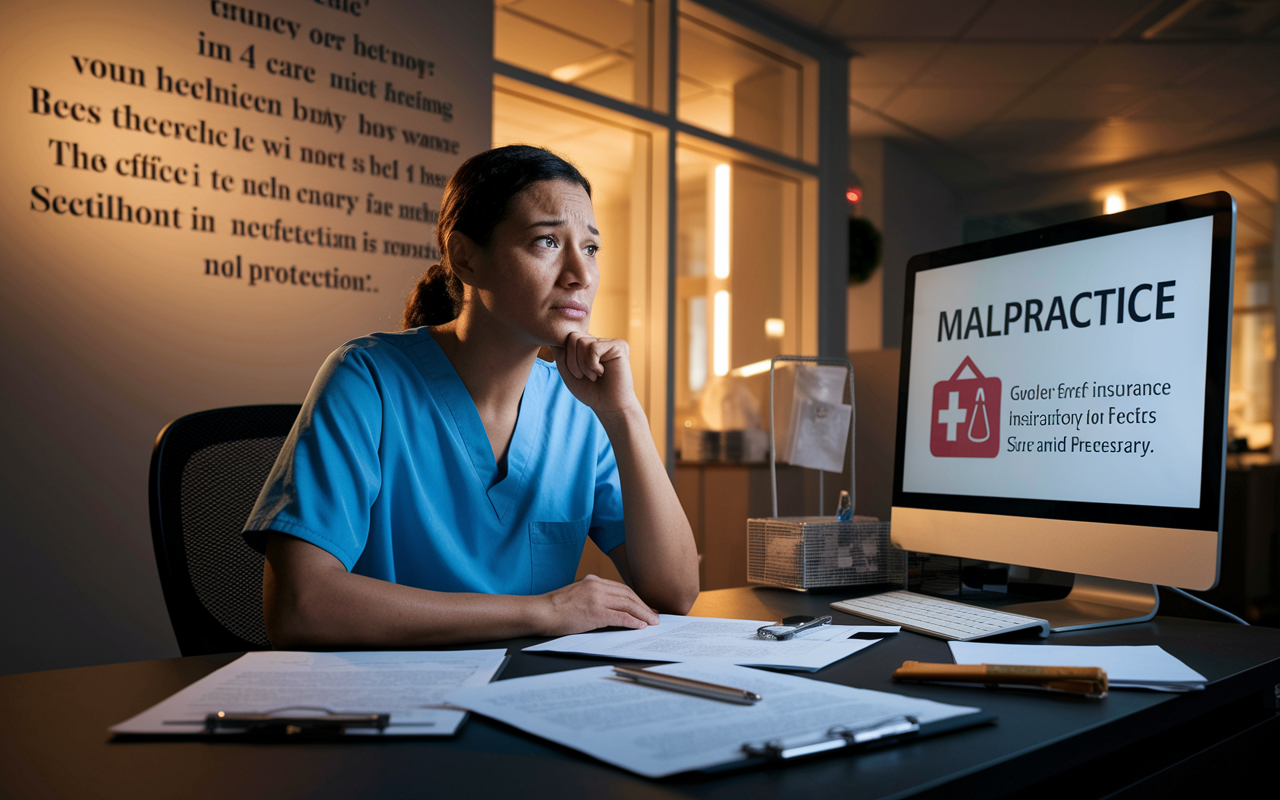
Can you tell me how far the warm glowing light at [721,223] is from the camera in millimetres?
4391

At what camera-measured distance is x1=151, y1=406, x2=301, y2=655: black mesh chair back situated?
3.58 feet

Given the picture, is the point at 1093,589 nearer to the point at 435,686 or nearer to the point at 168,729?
the point at 435,686

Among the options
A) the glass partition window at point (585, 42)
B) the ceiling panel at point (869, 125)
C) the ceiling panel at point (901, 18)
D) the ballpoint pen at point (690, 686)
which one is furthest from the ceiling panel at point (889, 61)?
the ballpoint pen at point (690, 686)

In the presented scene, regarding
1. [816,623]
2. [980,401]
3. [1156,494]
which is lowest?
[816,623]

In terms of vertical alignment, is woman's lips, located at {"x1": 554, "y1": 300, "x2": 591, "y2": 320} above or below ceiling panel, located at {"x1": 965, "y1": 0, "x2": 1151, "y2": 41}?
below

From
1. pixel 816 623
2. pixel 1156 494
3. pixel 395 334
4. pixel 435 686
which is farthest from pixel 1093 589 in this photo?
pixel 395 334

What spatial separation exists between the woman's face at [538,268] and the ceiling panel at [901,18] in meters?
3.56

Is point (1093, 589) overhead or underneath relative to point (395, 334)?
underneath

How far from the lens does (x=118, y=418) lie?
223 cm

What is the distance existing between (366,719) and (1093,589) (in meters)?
1.00

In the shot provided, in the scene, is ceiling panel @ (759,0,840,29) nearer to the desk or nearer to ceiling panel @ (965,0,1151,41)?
ceiling panel @ (965,0,1151,41)

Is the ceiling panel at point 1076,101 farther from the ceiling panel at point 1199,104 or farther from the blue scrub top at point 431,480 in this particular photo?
the blue scrub top at point 431,480

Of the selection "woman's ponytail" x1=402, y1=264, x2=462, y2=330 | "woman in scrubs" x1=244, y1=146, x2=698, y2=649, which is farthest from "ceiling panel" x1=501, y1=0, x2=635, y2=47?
"woman in scrubs" x1=244, y1=146, x2=698, y2=649

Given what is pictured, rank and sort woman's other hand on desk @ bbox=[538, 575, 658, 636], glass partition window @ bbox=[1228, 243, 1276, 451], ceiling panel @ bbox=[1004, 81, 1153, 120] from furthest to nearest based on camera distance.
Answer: glass partition window @ bbox=[1228, 243, 1276, 451] < ceiling panel @ bbox=[1004, 81, 1153, 120] < woman's other hand on desk @ bbox=[538, 575, 658, 636]
